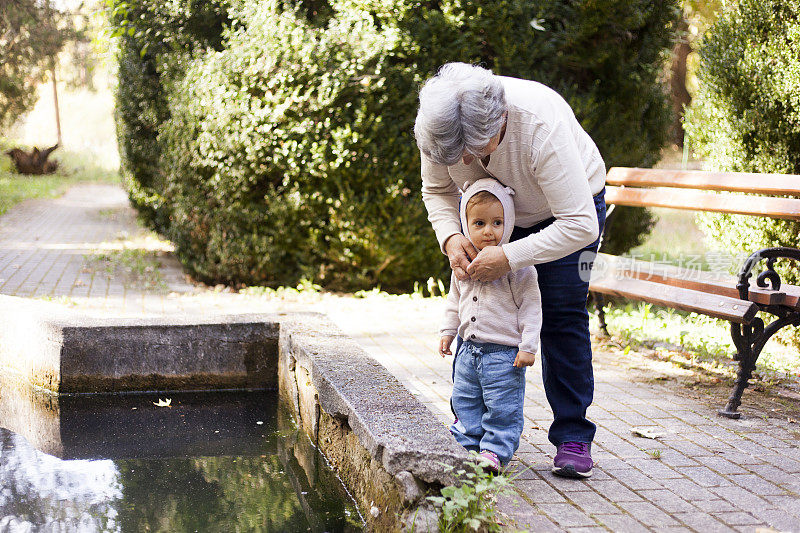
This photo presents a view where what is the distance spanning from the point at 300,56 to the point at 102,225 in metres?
7.80

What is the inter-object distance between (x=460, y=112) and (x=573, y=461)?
1527mm

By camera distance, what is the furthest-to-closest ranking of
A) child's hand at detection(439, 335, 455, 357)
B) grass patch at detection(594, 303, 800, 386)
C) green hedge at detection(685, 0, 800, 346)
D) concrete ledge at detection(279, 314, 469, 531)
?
green hedge at detection(685, 0, 800, 346) → grass patch at detection(594, 303, 800, 386) → child's hand at detection(439, 335, 455, 357) → concrete ledge at detection(279, 314, 469, 531)

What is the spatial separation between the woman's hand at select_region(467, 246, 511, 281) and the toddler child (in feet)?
0.43

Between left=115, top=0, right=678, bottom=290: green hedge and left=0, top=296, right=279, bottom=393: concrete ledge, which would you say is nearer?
left=0, top=296, right=279, bottom=393: concrete ledge

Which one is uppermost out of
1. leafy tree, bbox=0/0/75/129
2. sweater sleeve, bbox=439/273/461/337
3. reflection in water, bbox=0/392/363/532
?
leafy tree, bbox=0/0/75/129

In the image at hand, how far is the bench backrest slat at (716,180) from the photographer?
4656 mm

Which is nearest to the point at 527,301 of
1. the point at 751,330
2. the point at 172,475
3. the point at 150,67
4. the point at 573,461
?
the point at 573,461

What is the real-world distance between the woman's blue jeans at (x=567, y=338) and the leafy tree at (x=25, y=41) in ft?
49.1

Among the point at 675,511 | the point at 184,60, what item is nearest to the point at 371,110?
the point at 184,60

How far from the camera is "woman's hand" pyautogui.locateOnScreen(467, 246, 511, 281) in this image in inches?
115

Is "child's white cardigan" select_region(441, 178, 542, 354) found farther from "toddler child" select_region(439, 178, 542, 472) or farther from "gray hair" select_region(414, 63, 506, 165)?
"gray hair" select_region(414, 63, 506, 165)

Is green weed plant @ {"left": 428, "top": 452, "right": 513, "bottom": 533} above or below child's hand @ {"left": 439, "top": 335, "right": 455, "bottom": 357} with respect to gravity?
below

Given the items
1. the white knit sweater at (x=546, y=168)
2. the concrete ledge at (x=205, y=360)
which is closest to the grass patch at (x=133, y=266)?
the concrete ledge at (x=205, y=360)

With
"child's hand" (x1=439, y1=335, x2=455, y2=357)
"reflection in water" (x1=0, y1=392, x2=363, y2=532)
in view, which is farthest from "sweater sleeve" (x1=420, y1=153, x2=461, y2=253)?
"reflection in water" (x1=0, y1=392, x2=363, y2=532)
